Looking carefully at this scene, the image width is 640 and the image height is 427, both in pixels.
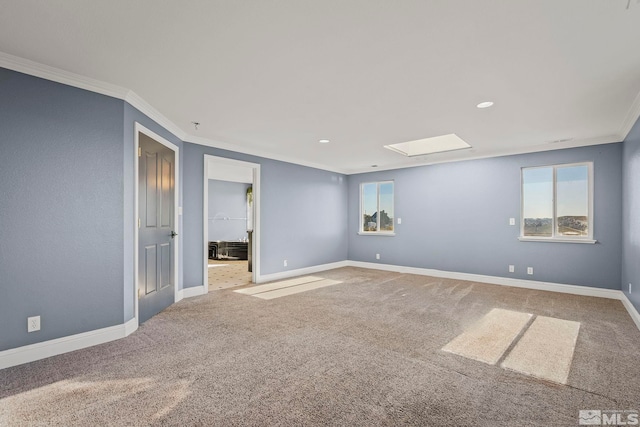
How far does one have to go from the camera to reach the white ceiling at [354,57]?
1.91 m

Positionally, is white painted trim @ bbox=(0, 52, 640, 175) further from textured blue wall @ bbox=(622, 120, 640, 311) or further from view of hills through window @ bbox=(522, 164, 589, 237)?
view of hills through window @ bbox=(522, 164, 589, 237)

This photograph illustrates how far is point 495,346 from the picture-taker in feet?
9.62

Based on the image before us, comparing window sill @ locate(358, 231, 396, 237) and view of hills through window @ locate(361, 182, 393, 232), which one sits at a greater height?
view of hills through window @ locate(361, 182, 393, 232)

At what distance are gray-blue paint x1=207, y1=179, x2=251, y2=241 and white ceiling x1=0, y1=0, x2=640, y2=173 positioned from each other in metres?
6.48

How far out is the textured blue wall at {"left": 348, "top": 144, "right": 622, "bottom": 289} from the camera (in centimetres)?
477

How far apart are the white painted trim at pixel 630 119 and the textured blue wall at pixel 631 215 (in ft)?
0.24

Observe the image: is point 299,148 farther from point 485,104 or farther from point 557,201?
point 557,201

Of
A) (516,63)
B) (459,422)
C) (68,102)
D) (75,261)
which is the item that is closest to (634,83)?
(516,63)

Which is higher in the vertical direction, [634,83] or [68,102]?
[634,83]

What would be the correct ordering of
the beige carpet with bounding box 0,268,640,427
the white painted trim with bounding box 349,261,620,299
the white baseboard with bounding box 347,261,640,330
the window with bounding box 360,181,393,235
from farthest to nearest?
the window with bounding box 360,181,393,235 → the white painted trim with bounding box 349,261,620,299 → the white baseboard with bounding box 347,261,640,330 → the beige carpet with bounding box 0,268,640,427

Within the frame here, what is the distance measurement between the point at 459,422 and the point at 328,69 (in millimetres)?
2699

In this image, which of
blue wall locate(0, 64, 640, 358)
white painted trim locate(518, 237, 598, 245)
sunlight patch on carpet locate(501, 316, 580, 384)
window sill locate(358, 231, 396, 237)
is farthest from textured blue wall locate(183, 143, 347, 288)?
sunlight patch on carpet locate(501, 316, 580, 384)

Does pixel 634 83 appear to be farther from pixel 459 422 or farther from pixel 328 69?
pixel 459 422

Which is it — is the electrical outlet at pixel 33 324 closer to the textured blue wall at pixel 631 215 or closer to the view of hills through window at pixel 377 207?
the textured blue wall at pixel 631 215
